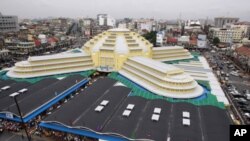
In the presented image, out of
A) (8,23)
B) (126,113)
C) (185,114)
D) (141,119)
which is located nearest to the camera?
(141,119)

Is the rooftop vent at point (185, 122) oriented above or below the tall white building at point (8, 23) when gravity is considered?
below

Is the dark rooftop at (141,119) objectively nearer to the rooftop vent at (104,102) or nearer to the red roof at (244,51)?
the rooftop vent at (104,102)

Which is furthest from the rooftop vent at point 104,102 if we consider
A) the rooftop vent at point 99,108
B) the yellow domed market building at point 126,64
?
the yellow domed market building at point 126,64

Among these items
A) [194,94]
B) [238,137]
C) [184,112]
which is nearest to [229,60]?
[194,94]

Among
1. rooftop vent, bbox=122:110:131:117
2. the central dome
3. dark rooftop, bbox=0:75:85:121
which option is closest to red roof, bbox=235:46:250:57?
the central dome

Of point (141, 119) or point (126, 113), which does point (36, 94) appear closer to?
point (126, 113)

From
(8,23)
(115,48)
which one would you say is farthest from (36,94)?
(8,23)

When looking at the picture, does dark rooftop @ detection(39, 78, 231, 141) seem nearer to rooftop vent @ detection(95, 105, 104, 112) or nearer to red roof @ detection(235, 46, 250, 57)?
rooftop vent @ detection(95, 105, 104, 112)
